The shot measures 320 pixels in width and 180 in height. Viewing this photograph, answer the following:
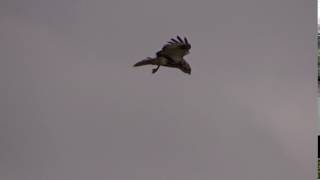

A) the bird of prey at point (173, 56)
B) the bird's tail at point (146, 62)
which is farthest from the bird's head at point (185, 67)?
the bird's tail at point (146, 62)

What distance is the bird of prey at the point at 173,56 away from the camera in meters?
1.77

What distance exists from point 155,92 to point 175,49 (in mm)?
202

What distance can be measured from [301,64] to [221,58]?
42 cm

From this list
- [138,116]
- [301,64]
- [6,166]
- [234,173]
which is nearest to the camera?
[6,166]

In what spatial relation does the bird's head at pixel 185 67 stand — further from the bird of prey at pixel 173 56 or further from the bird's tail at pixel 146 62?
the bird's tail at pixel 146 62

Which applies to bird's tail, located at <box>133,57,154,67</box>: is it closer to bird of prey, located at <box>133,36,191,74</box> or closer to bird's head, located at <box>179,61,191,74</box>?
bird of prey, located at <box>133,36,191,74</box>

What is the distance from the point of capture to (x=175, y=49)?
5.87 feet

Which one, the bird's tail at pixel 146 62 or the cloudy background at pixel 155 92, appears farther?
the bird's tail at pixel 146 62

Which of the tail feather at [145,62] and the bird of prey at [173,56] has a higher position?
the bird of prey at [173,56]

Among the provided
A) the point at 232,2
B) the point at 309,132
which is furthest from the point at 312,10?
the point at 309,132

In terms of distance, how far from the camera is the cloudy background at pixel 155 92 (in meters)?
1.62

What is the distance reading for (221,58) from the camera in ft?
6.10

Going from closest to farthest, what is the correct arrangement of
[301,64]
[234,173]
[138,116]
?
1. [138,116]
2. [234,173]
3. [301,64]

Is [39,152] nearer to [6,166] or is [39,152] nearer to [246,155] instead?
[6,166]
